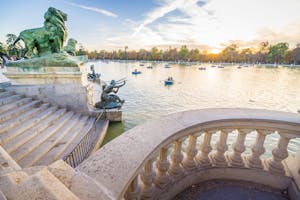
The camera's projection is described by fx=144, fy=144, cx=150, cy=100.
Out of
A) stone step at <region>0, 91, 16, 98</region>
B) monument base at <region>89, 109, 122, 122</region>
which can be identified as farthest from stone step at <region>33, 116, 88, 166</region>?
stone step at <region>0, 91, 16, 98</region>

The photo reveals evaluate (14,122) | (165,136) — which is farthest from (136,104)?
(165,136)

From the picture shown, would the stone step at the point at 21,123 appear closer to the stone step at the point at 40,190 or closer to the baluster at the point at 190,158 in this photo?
the stone step at the point at 40,190

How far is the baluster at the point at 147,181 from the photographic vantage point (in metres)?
1.37

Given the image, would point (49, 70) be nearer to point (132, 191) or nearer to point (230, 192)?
point (132, 191)

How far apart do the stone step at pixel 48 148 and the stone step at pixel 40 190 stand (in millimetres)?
3660

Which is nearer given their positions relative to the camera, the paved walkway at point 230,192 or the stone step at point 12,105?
the paved walkway at point 230,192

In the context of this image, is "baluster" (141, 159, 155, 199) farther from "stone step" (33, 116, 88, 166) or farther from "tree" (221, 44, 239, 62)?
"tree" (221, 44, 239, 62)

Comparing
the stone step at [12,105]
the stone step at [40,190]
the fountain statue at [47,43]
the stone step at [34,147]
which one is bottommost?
the stone step at [34,147]

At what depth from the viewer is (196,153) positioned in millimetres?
1814

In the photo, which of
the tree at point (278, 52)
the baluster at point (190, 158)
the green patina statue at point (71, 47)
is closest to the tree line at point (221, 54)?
the tree at point (278, 52)

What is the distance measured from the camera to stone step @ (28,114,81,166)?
3.61 m

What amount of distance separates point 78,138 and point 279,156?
5.43 metres

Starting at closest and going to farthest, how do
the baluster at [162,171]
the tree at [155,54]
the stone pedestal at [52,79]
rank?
the baluster at [162,171] < the stone pedestal at [52,79] < the tree at [155,54]

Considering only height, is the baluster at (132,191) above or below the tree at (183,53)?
below
